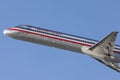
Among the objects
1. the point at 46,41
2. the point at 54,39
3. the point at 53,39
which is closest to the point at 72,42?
the point at 54,39

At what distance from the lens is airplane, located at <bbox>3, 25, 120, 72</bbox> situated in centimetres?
10688

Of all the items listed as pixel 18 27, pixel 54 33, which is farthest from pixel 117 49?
pixel 18 27

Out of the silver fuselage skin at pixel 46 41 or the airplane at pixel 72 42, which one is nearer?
the airplane at pixel 72 42

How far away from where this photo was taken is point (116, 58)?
107m

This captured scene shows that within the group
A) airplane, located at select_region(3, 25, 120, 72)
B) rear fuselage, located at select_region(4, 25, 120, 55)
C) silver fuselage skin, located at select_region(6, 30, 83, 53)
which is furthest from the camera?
rear fuselage, located at select_region(4, 25, 120, 55)

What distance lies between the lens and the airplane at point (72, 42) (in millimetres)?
106875

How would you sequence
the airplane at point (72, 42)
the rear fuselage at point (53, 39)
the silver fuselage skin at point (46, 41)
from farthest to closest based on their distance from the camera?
the rear fuselage at point (53, 39) < the silver fuselage skin at point (46, 41) < the airplane at point (72, 42)

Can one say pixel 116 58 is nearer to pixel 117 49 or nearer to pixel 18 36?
pixel 117 49

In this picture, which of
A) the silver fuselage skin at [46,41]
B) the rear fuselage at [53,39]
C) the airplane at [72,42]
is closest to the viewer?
the airplane at [72,42]

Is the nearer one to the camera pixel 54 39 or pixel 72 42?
pixel 72 42

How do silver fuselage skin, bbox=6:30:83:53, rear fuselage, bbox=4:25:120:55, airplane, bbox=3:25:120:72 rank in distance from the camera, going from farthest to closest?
1. rear fuselage, bbox=4:25:120:55
2. silver fuselage skin, bbox=6:30:83:53
3. airplane, bbox=3:25:120:72

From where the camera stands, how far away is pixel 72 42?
360 ft

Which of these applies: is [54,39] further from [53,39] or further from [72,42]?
[72,42]

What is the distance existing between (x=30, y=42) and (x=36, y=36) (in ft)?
5.20
